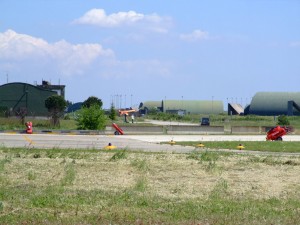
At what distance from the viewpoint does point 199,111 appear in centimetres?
16175

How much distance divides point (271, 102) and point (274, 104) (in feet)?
3.55

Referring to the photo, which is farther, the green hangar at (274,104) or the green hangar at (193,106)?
the green hangar at (193,106)

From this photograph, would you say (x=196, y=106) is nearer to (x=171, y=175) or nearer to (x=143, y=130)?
(x=143, y=130)

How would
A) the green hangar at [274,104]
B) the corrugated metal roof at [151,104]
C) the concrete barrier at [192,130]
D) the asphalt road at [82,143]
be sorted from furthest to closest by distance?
the corrugated metal roof at [151,104]
the green hangar at [274,104]
the concrete barrier at [192,130]
the asphalt road at [82,143]

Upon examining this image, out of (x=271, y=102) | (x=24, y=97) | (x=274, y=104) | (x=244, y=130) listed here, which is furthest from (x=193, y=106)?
(x=244, y=130)

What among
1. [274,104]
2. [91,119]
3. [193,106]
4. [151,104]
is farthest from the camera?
[151,104]

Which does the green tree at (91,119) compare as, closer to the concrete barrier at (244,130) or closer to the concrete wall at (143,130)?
the concrete wall at (143,130)

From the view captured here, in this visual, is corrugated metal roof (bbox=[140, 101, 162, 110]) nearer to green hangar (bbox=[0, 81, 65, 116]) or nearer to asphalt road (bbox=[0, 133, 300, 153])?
green hangar (bbox=[0, 81, 65, 116])

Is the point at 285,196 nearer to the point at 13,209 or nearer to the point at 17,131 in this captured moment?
the point at 13,209

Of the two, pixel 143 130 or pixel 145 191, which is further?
pixel 143 130

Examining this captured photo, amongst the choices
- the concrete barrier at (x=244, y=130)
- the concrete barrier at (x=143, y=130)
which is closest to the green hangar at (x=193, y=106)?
the concrete barrier at (x=244, y=130)

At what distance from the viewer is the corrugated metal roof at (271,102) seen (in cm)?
13488

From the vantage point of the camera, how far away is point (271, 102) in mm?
137375

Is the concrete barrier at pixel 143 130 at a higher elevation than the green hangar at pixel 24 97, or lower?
lower
